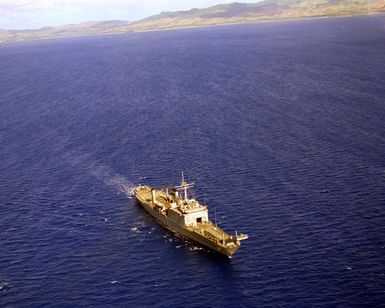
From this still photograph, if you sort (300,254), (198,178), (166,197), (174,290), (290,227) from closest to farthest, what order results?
(174,290) → (300,254) → (290,227) → (166,197) → (198,178)

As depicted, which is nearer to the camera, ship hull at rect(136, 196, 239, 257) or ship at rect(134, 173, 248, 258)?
ship hull at rect(136, 196, 239, 257)

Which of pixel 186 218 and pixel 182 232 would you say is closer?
pixel 186 218

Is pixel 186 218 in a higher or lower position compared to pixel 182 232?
higher

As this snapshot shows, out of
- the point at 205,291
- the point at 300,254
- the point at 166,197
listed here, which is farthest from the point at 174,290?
the point at 166,197

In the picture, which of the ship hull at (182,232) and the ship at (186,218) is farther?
the ship at (186,218)

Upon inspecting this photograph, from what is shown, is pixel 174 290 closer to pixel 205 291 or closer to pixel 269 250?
pixel 205 291
